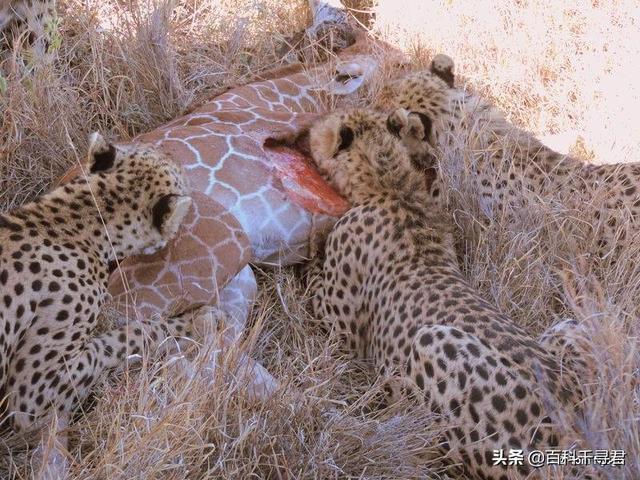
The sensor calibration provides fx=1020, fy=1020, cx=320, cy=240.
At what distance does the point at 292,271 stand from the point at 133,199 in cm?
103

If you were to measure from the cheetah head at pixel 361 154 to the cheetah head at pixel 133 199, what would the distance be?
3.20 feet

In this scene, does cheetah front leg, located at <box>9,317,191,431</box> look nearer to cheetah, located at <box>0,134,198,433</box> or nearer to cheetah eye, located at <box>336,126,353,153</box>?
cheetah, located at <box>0,134,198,433</box>

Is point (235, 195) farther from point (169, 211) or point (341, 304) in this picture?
point (341, 304)

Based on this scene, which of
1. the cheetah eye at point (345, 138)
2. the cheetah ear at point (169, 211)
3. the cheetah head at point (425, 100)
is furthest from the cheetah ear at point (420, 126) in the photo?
the cheetah ear at point (169, 211)

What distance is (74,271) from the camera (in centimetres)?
445

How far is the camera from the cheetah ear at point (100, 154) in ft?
15.4

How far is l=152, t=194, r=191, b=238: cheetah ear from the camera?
465cm

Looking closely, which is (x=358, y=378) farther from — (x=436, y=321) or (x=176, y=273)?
(x=176, y=273)

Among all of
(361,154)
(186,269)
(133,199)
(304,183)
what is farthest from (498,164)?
(133,199)

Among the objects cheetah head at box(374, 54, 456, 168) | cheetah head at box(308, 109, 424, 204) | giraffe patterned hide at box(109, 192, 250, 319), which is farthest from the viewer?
cheetah head at box(374, 54, 456, 168)

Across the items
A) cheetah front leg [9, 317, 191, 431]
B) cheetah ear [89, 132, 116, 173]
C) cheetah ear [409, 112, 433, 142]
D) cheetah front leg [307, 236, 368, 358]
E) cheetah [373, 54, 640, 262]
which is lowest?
cheetah front leg [307, 236, 368, 358]

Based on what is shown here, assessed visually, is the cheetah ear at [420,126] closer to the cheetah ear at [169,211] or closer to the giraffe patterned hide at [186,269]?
the giraffe patterned hide at [186,269]

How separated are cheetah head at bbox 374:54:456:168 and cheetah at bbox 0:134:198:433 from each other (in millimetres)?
1418

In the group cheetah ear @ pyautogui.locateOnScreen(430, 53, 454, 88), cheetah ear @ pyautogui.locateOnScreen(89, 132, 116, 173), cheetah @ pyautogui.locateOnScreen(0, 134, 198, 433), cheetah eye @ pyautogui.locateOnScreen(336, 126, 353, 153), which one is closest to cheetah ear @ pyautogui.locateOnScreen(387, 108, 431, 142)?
cheetah eye @ pyautogui.locateOnScreen(336, 126, 353, 153)
